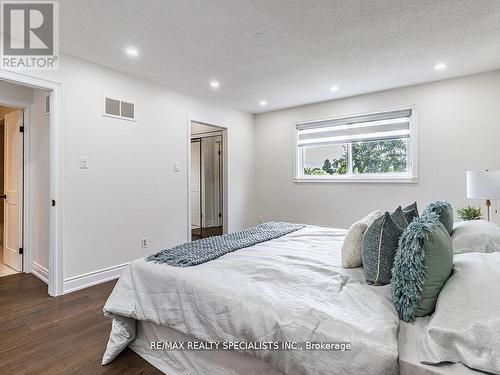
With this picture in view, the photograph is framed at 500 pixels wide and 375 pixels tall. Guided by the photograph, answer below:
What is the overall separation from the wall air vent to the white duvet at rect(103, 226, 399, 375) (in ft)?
7.05

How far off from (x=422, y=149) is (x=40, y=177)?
190 inches

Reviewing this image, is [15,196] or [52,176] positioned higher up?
[52,176]

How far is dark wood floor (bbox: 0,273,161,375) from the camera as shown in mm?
1739

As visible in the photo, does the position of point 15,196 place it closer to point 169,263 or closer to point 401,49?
point 169,263

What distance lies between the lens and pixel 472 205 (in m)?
3.46

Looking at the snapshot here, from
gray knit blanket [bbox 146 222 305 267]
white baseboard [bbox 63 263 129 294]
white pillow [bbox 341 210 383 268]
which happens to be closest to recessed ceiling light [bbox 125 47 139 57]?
gray knit blanket [bbox 146 222 305 267]

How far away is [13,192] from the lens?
3.65m

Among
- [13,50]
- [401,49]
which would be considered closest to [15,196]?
[13,50]

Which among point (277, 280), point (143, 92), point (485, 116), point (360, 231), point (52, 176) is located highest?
point (143, 92)

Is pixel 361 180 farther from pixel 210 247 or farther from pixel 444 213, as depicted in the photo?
pixel 210 247

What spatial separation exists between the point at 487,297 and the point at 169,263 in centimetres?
155

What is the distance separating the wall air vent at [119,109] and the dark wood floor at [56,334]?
196 cm

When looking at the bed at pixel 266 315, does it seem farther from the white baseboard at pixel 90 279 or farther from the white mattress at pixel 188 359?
the white baseboard at pixel 90 279

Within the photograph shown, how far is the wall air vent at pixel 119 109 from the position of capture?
3.22 meters
